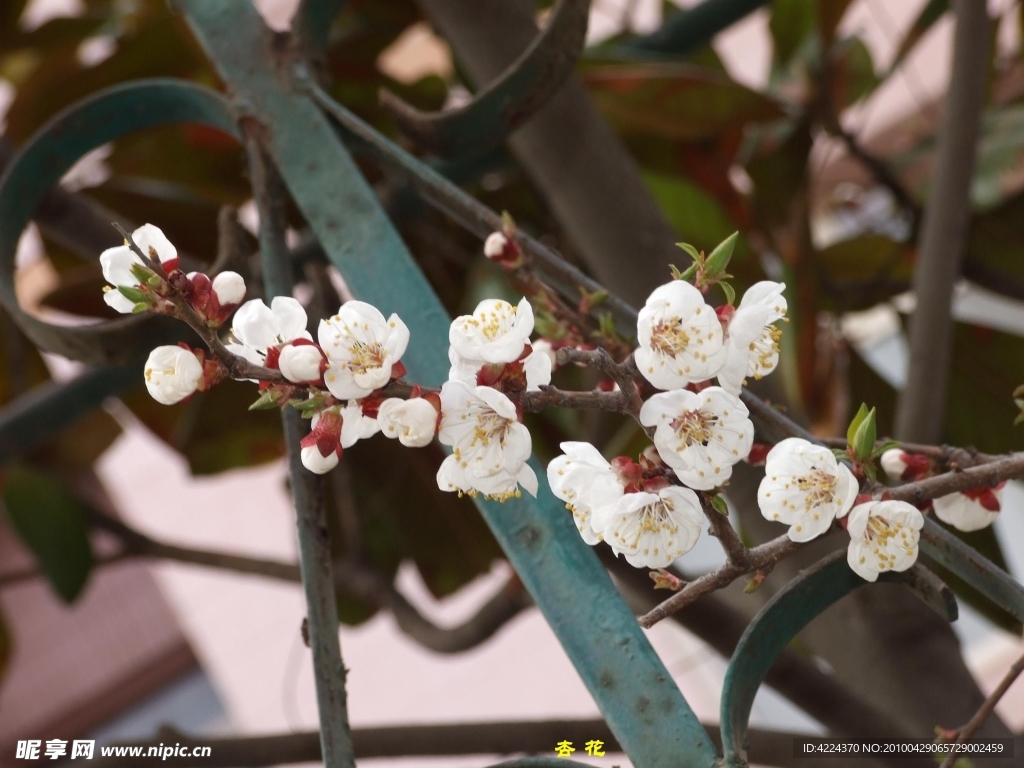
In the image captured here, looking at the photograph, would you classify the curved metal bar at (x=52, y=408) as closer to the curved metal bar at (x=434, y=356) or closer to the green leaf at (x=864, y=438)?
the curved metal bar at (x=434, y=356)

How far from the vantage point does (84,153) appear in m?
0.34

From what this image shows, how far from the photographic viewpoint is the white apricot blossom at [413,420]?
0.18 meters

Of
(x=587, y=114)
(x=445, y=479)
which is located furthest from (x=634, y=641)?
(x=587, y=114)

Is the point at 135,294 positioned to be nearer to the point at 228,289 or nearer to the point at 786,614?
the point at 228,289

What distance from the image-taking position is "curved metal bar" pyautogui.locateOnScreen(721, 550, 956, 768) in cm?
21

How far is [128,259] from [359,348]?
0.05 m

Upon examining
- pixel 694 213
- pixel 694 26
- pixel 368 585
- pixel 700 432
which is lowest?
pixel 368 585

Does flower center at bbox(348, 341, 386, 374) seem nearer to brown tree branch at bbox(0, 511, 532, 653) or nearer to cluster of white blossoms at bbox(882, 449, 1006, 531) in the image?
cluster of white blossoms at bbox(882, 449, 1006, 531)

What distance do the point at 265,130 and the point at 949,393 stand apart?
487 mm

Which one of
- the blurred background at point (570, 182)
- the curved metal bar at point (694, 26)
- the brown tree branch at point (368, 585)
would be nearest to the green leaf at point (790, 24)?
the blurred background at point (570, 182)

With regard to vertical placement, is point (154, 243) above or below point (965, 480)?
above

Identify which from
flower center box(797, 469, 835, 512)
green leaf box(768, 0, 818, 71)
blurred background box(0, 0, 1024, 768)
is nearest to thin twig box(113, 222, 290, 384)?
flower center box(797, 469, 835, 512)

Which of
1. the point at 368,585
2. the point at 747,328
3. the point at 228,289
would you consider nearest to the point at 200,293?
the point at 228,289

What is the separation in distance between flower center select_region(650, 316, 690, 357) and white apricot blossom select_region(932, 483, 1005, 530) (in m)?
0.10
